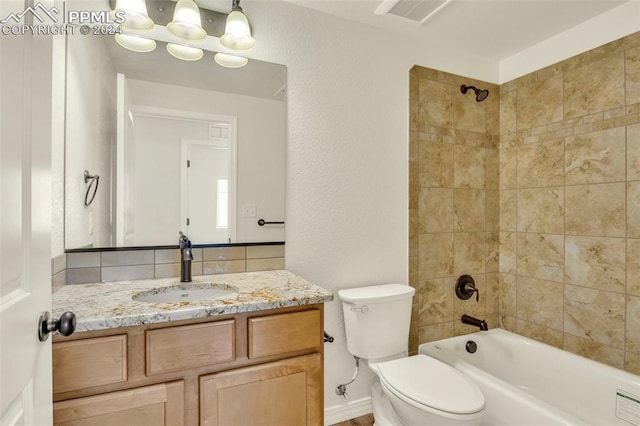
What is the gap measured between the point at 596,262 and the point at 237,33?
2.38 m

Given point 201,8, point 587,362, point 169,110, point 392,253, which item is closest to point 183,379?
point 169,110

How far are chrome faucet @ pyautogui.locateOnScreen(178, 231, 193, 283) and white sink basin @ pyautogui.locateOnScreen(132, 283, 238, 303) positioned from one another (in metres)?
0.05

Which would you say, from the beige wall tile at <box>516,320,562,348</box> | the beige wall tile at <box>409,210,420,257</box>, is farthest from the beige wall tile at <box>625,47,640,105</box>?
the beige wall tile at <box>516,320,562,348</box>

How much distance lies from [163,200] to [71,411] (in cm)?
90

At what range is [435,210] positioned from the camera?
2246 mm

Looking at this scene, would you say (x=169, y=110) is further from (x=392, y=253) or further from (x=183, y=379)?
(x=392, y=253)

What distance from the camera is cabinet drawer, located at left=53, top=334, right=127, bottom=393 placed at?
3.22ft

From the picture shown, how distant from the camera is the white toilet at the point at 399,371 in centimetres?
136

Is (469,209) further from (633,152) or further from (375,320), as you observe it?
(375,320)

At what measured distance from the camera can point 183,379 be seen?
1.12 m

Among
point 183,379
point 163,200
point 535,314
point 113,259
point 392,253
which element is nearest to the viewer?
point 183,379

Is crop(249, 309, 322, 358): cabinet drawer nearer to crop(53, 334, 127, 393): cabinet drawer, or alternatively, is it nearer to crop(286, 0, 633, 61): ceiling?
crop(53, 334, 127, 393): cabinet drawer

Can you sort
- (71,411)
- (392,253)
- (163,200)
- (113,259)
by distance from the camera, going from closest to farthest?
(71,411) < (113,259) < (163,200) < (392,253)

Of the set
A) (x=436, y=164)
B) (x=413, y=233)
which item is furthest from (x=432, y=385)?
(x=436, y=164)
